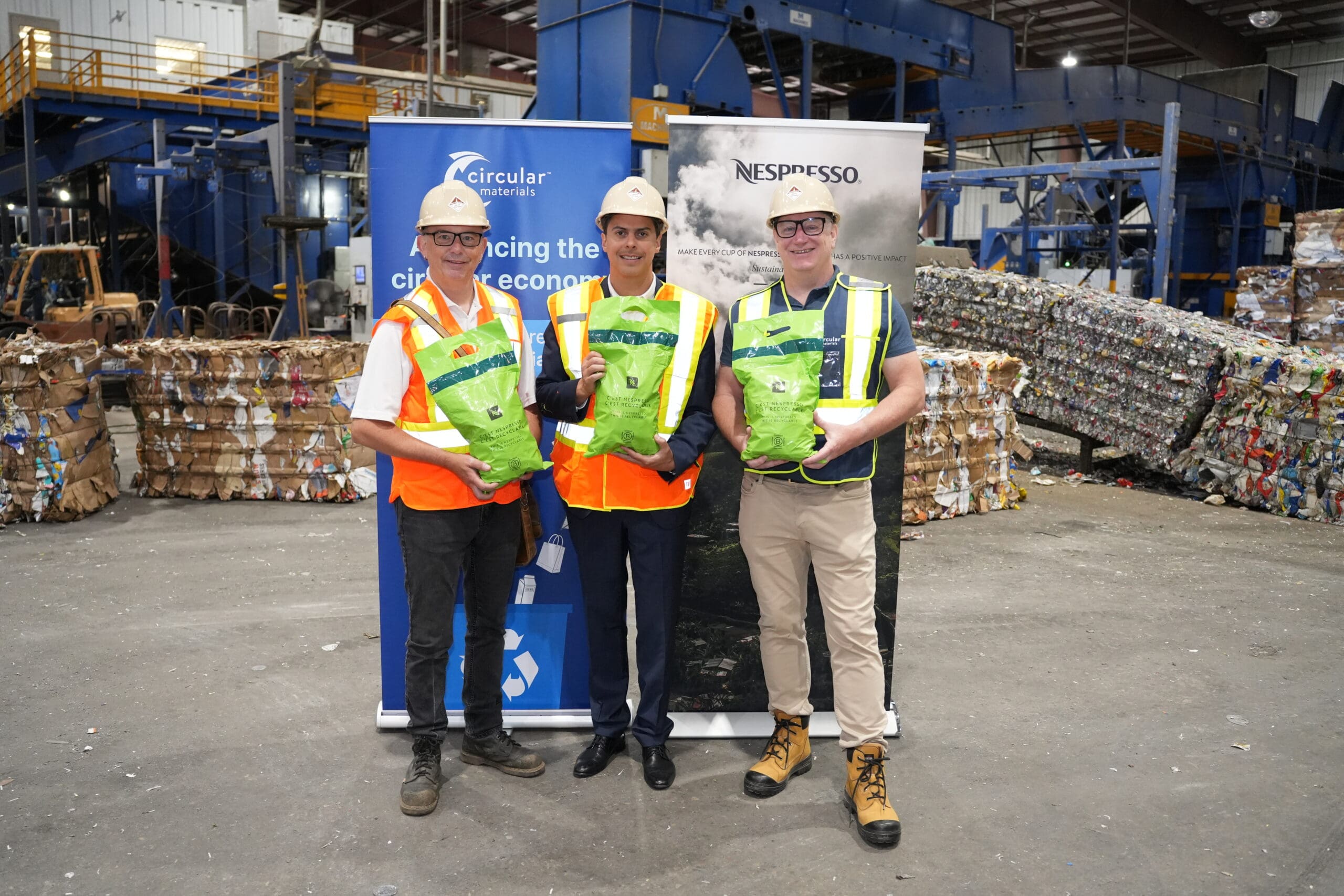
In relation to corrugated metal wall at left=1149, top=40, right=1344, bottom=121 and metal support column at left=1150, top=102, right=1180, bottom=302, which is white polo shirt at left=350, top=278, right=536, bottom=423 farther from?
corrugated metal wall at left=1149, top=40, right=1344, bottom=121

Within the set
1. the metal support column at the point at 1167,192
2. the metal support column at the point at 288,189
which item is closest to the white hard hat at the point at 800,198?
the metal support column at the point at 1167,192

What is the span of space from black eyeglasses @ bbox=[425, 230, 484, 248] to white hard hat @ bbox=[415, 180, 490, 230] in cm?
5

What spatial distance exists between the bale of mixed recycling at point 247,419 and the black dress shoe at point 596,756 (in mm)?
4982

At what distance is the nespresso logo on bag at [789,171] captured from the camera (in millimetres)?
3656

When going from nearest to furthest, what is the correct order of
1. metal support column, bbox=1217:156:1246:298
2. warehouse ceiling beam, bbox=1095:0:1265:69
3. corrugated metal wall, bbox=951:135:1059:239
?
metal support column, bbox=1217:156:1246:298
warehouse ceiling beam, bbox=1095:0:1265:69
corrugated metal wall, bbox=951:135:1059:239

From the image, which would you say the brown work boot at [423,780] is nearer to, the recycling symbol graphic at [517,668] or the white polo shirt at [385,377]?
the recycling symbol graphic at [517,668]

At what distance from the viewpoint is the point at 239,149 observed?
55.4 ft

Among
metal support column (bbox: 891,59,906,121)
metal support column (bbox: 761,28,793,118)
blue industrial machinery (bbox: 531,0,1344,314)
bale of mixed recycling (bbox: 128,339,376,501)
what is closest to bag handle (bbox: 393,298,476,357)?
bale of mixed recycling (bbox: 128,339,376,501)

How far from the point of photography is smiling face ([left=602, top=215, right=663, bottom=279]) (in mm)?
3320

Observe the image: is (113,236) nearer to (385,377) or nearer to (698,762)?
(385,377)

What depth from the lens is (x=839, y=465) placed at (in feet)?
10.7

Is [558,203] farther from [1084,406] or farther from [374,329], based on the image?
[1084,406]

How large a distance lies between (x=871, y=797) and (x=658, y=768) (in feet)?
2.48

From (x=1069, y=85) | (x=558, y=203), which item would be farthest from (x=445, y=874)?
(x=1069, y=85)
